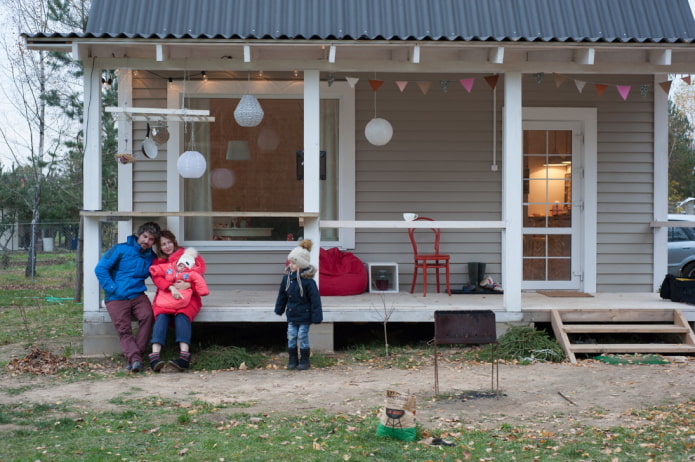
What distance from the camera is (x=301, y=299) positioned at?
6.66 meters

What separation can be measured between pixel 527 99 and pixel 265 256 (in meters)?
3.64

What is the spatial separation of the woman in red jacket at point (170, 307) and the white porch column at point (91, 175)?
0.62 m

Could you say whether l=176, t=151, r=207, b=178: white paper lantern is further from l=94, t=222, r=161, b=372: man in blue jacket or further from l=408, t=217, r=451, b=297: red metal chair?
l=408, t=217, r=451, b=297: red metal chair

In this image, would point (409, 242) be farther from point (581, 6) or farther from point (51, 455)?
point (51, 455)

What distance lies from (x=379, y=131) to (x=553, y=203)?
2.47 m

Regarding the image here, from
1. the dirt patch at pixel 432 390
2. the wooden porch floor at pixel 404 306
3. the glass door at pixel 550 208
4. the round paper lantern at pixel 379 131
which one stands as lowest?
the dirt patch at pixel 432 390

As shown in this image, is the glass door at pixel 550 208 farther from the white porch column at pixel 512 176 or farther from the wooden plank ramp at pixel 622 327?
the white porch column at pixel 512 176

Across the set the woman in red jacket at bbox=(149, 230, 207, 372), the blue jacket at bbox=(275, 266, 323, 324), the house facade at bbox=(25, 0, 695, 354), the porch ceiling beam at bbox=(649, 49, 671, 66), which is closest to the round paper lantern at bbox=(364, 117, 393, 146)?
the house facade at bbox=(25, 0, 695, 354)

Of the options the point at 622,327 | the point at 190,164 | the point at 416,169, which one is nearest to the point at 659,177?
the point at 622,327

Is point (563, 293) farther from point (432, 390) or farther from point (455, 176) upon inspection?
point (432, 390)

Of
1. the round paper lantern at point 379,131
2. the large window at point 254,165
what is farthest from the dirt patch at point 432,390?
the round paper lantern at point 379,131

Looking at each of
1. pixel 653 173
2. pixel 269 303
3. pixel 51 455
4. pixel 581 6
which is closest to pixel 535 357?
pixel 269 303

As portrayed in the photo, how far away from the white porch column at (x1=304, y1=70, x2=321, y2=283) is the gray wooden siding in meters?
1.53

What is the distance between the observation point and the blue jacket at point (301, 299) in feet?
21.8
